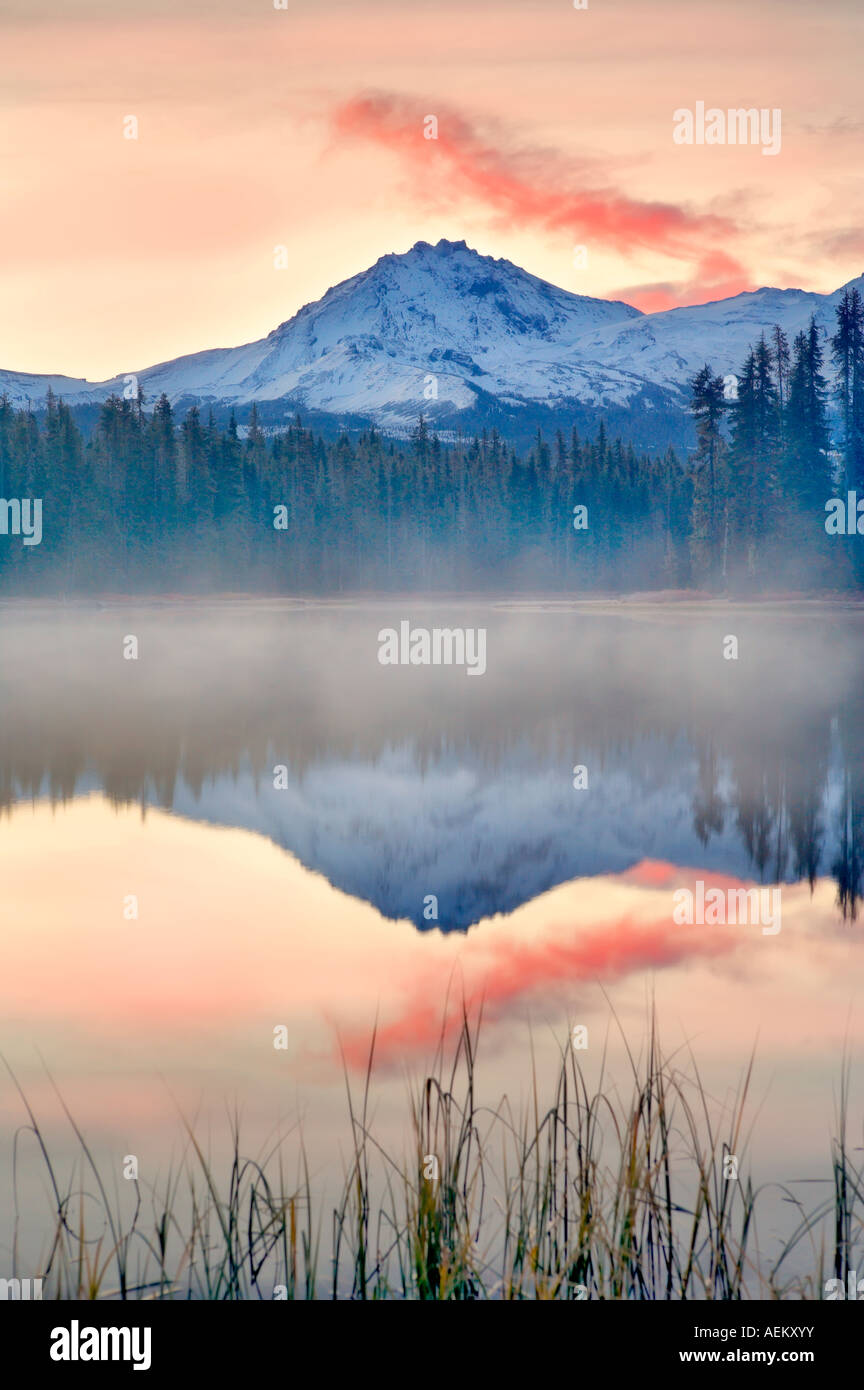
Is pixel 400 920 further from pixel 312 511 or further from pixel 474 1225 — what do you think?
pixel 312 511

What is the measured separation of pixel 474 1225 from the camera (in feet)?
19.1

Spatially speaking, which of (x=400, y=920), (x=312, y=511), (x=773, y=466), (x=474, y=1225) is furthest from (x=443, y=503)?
(x=474, y=1225)

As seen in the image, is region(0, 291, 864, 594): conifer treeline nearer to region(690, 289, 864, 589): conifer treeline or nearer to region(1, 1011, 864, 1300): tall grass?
region(690, 289, 864, 589): conifer treeline

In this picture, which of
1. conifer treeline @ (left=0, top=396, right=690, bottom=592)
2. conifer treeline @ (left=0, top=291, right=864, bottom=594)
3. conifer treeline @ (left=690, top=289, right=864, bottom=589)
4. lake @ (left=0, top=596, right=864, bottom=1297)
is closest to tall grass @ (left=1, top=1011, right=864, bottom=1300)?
lake @ (left=0, top=596, right=864, bottom=1297)

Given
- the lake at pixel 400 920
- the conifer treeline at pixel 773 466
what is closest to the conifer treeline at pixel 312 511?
the conifer treeline at pixel 773 466

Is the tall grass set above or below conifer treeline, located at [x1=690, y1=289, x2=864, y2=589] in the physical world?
below

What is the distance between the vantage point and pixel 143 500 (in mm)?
96688

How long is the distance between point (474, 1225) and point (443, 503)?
377 feet

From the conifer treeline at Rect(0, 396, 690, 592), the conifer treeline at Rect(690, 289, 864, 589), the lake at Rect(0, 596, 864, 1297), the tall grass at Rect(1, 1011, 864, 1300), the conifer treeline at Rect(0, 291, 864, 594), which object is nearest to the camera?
the tall grass at Rect(1, 1011, 864, 1300)

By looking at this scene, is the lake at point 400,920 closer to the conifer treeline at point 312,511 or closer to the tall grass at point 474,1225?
the tall grass at point 474,1225

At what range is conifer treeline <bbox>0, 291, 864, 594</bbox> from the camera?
6869 cm

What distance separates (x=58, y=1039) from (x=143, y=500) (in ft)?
302

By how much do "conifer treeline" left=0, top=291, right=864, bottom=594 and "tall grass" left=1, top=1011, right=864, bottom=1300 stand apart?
59111 millimetres
